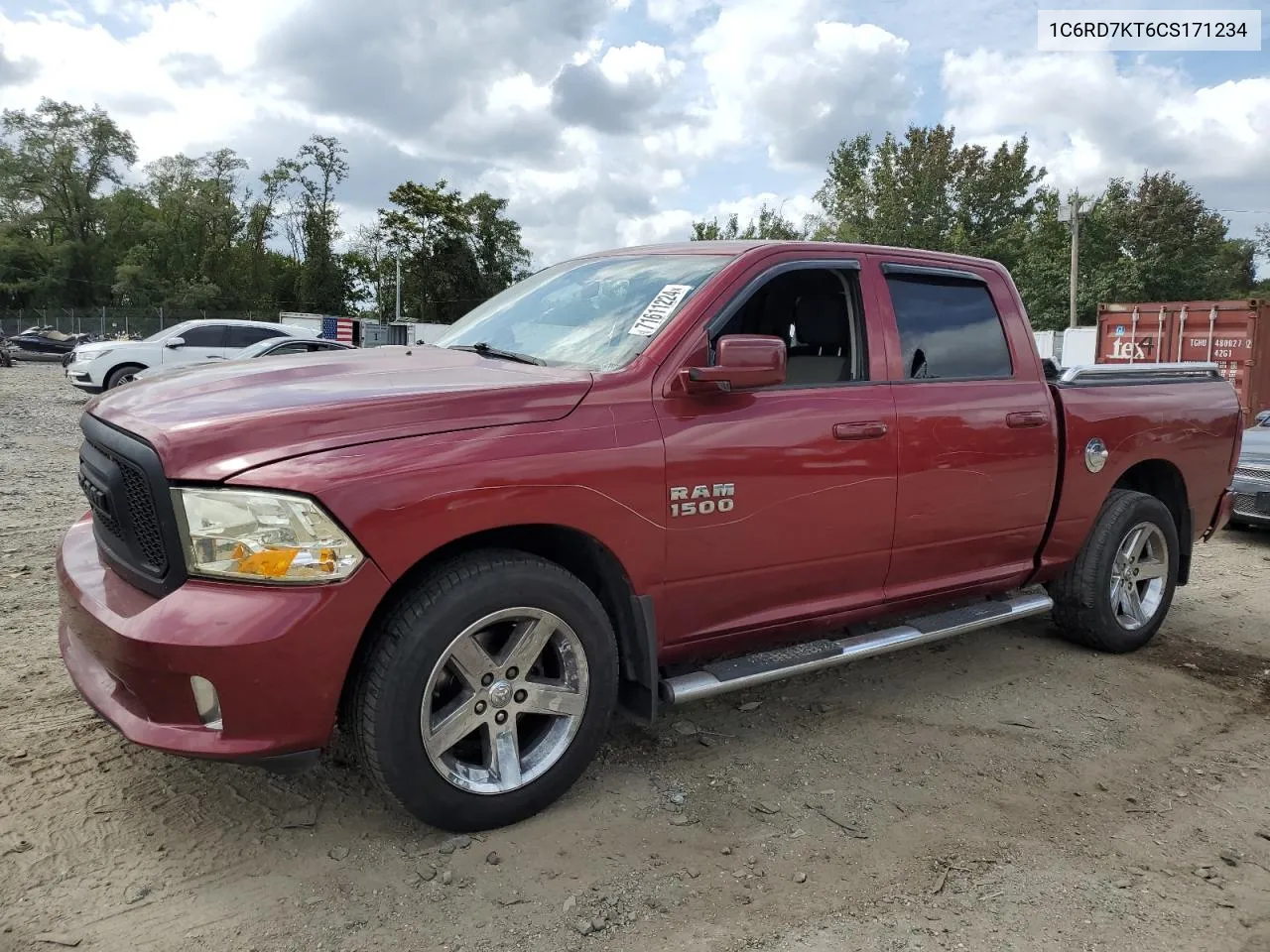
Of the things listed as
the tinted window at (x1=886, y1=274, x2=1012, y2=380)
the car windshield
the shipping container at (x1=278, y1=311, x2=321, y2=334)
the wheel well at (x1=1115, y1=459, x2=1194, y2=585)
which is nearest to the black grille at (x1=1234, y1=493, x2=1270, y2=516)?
the wheel well at (x1=1115, y1=459, x2=1194, y2=585)

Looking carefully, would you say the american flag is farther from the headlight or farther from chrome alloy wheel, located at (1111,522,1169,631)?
the headlight

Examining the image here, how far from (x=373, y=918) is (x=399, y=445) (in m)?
1.26

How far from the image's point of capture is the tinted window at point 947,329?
384 cm

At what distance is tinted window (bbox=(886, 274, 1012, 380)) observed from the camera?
3.84 m

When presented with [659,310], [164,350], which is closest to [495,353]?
[659,310]

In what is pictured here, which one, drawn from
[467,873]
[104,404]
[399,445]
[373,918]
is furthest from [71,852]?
[399,445]

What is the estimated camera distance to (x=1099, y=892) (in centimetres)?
264

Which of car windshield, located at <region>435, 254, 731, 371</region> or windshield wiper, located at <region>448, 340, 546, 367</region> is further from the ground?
car windshield, located at <region>435, 254, 731, 371</region>

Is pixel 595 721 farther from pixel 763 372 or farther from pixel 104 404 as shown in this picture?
pixel 104 404

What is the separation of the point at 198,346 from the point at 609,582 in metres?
17.1

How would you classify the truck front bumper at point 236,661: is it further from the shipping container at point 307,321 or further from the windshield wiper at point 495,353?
the shipping container at point 307,321

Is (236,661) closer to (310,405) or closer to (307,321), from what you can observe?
(310,405)

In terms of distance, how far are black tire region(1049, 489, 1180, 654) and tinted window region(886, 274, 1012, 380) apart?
1.06 metres

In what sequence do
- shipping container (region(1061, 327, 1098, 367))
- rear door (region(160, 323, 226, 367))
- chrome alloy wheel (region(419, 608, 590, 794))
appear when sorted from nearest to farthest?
chrome alloy wheel (region(419, 608, 590, 794)), rear door (region(160, 323, 226, 367)), shipping container (region(1061, 327, 1098, 367))
